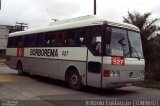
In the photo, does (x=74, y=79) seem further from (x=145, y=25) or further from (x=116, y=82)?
(x=145, y=25)

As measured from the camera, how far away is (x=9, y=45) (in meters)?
23.8

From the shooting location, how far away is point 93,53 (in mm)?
14406

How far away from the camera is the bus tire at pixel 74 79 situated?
15.4 m

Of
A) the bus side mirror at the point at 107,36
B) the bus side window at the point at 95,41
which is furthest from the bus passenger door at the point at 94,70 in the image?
the bus side mirror at the point at 107,36

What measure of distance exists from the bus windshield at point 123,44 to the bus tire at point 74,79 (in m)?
2.01

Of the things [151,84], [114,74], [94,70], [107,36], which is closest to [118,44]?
[107,36]

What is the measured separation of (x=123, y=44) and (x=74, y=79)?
2.70 metres

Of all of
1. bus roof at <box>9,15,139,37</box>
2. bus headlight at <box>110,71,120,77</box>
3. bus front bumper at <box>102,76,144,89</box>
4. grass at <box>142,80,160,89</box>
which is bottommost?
grass at <box>142,80,160,89</box>

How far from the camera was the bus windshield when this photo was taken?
46.5 ft

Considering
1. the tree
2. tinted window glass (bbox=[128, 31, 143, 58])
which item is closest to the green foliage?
the tree

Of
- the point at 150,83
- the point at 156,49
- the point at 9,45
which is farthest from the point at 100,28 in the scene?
the point at 9,45

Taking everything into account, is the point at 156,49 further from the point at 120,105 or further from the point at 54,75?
the point at 120,105

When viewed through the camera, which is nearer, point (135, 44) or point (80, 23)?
point (135, 44)

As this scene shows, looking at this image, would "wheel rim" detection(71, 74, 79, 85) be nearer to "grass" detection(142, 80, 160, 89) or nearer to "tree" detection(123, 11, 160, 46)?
"grass" detection(142, 80, 160, 89)
